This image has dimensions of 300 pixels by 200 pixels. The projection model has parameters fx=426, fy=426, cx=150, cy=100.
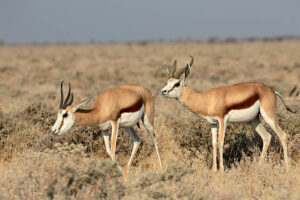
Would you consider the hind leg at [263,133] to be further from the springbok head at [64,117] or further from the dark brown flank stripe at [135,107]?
the springbok head at [64,117]

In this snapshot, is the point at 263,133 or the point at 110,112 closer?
the point at 110,112

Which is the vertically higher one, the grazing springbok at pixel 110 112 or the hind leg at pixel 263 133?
the grazing springbok at pixel 110 112

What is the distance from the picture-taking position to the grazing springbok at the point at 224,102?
23.6 ft

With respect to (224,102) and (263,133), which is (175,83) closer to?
(224,102)

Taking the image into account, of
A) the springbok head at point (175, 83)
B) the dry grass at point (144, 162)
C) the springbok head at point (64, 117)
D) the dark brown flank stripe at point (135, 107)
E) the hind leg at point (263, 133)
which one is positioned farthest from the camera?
the hind leg at point (263, 133)

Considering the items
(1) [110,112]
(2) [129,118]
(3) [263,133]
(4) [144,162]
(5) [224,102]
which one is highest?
(5) [224,102]

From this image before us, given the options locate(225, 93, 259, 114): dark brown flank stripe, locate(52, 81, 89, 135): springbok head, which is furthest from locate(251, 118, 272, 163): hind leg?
locate(52, 81, 89, 135): springbok head

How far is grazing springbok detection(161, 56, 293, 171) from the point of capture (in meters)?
7.20

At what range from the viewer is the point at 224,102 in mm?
7211

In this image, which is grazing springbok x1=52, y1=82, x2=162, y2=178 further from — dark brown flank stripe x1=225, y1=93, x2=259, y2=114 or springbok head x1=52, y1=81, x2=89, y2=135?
dark brown flank stripe x1=225, y1=93, x2=259, y2=114

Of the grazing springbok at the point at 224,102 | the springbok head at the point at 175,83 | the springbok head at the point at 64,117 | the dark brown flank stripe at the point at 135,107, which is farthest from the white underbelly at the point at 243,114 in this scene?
the springbok head at the point at 64,117

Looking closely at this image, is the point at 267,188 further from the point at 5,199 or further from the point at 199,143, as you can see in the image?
the point at 5,199

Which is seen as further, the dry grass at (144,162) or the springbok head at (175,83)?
the springbok head at (175,83)

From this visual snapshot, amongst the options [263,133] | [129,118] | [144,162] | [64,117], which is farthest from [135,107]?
[263,133]
